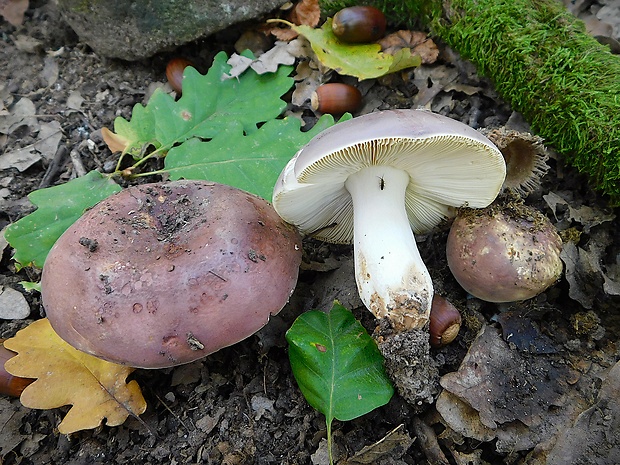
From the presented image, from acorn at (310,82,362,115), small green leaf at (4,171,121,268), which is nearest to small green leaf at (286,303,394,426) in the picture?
small green leaf at (4,171,121,268)

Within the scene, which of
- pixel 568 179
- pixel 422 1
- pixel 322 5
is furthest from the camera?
pixel 322 5

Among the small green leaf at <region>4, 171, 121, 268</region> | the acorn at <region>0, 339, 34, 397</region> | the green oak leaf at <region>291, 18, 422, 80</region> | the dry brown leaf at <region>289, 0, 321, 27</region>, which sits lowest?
the acorn at <region>0, 339, 34, 397</region>

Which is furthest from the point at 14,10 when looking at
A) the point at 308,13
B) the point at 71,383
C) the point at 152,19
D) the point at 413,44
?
the point at 71,383

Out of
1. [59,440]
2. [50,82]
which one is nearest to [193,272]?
[59,440]

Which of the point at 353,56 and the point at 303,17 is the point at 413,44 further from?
the point at 303,17

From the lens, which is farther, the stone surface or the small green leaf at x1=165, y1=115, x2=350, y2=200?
the stone surface

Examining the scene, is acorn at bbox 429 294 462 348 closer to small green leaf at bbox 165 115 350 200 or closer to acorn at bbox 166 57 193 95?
small green leaf at bbox 165 115 350 200

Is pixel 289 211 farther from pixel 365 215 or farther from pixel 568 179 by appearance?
pixel 568 179
